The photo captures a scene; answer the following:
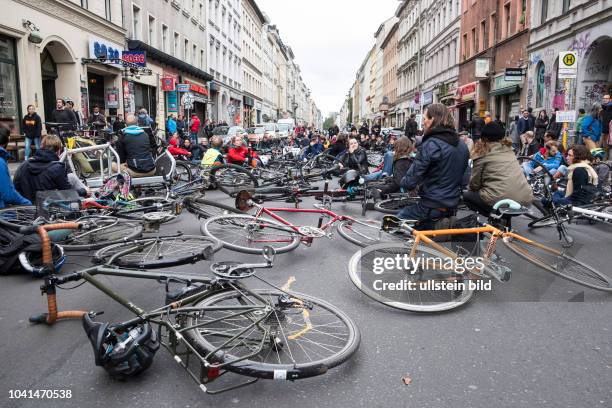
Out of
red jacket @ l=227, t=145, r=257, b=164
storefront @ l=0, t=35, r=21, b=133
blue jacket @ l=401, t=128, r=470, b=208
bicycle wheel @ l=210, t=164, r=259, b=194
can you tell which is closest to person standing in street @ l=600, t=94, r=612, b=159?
red jacket @ l=227, t=145, r=257, b=164

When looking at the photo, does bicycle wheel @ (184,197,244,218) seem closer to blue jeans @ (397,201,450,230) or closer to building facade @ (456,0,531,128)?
blue jeans @ (397,201,450,230)

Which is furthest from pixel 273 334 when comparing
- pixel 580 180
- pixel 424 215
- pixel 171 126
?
pixel 171 126

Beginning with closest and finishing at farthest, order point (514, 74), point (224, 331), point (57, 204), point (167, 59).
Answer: point (224, 331), point (57, 204), point (514, 74), point (167, 59)

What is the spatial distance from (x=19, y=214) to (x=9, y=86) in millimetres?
12955

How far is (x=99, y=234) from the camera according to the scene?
19.5 feet

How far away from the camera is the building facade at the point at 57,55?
1666 cm

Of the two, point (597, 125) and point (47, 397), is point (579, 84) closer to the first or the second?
point (597, 125)

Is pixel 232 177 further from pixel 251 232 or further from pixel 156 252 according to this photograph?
pixel 156 252

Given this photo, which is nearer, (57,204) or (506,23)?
(57,204)

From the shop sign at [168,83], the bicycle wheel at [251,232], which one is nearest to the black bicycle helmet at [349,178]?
the bicycle wheel at [251,232]

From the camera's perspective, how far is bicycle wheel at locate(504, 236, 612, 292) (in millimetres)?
4910

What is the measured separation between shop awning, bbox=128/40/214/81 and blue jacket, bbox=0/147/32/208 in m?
21.9

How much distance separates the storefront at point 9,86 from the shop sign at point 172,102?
1586cm

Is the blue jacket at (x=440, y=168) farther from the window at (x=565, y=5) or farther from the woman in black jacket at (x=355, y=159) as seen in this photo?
the window at (x=565, y=5)
